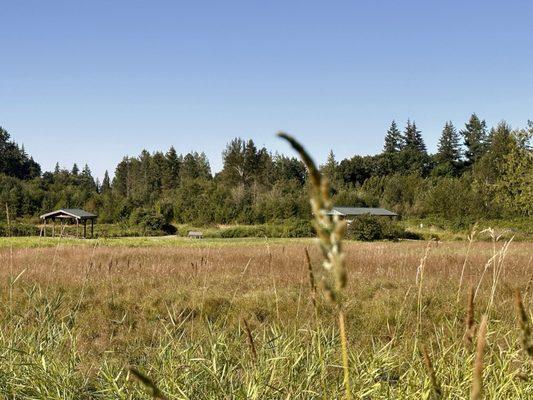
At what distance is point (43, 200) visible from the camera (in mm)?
49719

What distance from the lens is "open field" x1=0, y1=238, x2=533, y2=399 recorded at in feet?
7.39

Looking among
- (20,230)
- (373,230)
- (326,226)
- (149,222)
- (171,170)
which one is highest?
(171,170)

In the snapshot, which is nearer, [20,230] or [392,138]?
[20,230]

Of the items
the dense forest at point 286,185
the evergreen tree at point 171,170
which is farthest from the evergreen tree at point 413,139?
the evergreen tree at point 171,170

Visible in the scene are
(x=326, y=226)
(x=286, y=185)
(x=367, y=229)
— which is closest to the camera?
(x=326, y=226)

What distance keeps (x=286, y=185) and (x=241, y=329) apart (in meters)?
54.8

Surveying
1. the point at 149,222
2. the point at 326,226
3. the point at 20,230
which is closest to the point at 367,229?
the point at 149,222

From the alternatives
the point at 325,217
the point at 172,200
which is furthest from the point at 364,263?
the point at 172,200

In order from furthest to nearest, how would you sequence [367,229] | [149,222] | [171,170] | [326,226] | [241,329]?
[171,170] < [149,222] < [367,229] < [241,329] < [326,226]

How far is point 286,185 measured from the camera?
5894cm

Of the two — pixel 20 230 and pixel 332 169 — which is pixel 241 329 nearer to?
pixel 20 230

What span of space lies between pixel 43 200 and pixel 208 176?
28.0 metres

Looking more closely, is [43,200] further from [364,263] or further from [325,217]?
[325,217]

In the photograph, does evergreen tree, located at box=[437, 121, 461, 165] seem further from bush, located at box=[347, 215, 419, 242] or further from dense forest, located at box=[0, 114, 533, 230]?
bush, located at box=[347, 215, 419, 242]
